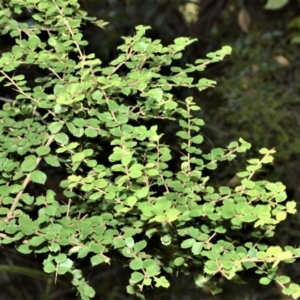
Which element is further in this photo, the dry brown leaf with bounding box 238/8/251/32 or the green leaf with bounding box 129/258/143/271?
the dry brown leaf with bounding box 238/8/251/32

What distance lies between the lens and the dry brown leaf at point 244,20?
2070 millimetres

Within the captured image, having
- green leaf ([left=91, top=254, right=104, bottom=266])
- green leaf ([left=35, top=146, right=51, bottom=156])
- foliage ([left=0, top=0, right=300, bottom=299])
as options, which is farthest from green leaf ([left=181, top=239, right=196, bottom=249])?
green leaf ([left=35, top=146, right=51, bottom=156])

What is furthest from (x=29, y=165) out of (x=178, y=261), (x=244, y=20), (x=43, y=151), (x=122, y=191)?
(x=244, y=20)

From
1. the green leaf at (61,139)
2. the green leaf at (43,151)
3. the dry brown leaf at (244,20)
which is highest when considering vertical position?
the green leaf at (61,139)

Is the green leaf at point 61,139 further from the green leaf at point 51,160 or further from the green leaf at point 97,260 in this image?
the green leaf at point 97,260

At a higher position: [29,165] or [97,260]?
[29,165]

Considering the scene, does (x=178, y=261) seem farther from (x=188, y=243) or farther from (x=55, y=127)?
(x=55, y=127)

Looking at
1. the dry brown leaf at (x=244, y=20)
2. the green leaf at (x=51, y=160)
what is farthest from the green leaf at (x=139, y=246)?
the dry brown leaf at (x=244, y=20)

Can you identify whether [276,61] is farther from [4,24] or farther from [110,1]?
[4,24]

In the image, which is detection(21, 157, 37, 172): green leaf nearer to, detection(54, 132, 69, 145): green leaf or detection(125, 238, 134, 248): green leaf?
detection(54, 132, 69, 145): green leaf

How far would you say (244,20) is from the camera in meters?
2.08

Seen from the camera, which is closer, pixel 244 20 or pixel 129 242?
pixel 129 242

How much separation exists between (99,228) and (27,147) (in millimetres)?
151

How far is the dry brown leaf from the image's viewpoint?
2070 mm
